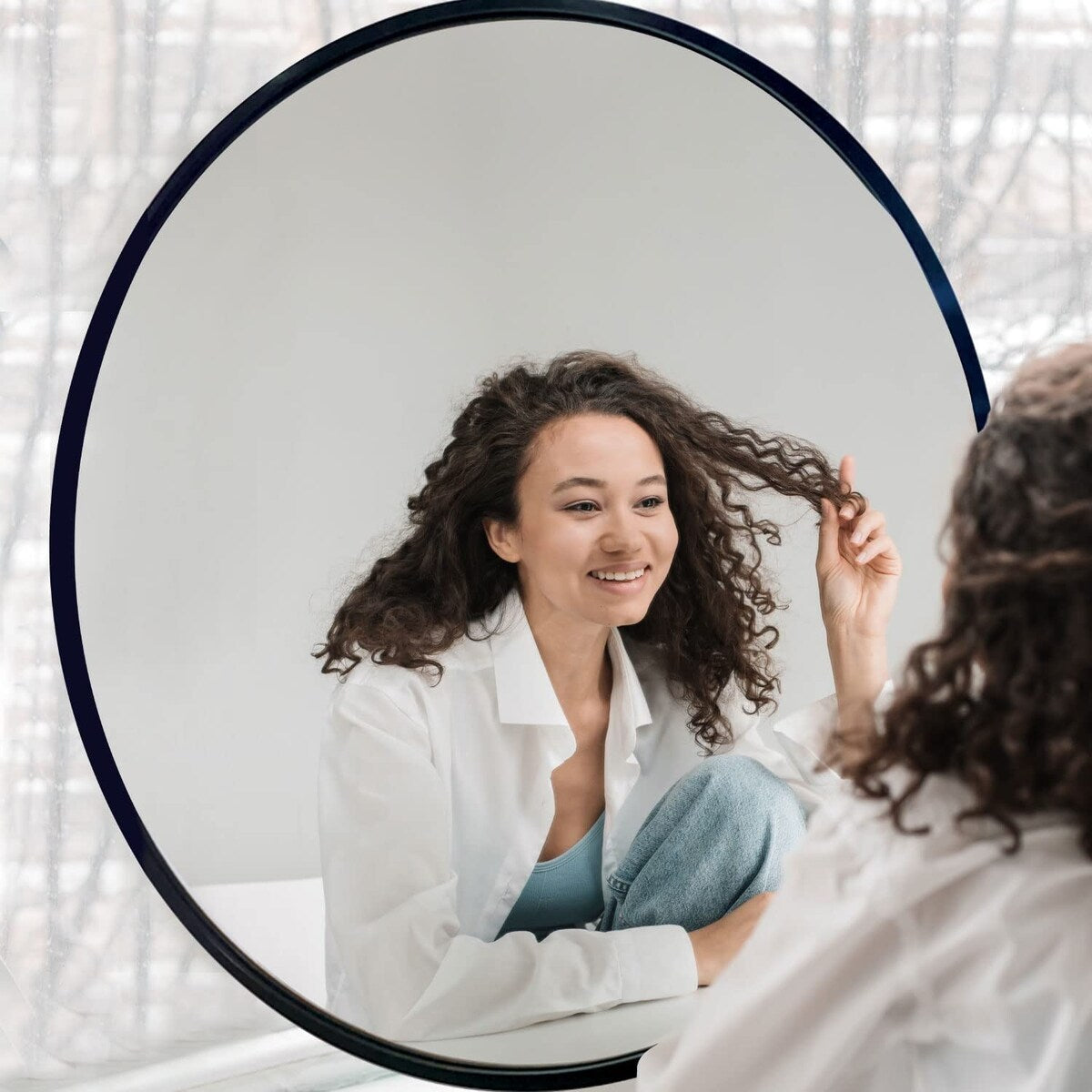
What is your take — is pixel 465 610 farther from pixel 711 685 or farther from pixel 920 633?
pixel 920 633

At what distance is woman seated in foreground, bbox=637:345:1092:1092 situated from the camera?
59 centimetres

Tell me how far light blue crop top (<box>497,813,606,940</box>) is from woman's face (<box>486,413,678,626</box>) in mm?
185

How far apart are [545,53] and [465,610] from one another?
0.43 meters

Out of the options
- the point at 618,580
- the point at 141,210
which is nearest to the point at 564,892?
the point at 618,580

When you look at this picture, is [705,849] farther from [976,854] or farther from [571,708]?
[976,854]

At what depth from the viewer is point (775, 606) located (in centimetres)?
101

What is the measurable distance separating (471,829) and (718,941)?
0.22 m

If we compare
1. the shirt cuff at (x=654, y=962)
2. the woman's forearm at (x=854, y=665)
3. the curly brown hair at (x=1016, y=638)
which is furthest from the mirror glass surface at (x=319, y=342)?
the curly brown hair at (x=1016, y=638)

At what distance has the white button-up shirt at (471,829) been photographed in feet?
3.08

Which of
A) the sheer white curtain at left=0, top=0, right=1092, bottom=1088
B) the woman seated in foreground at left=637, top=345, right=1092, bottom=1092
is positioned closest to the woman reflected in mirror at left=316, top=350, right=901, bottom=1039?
the sheer white curtain at left=0, top=0, right=1092, bottom=1088

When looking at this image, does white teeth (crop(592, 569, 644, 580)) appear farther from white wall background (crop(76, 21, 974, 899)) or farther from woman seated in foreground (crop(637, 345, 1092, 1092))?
woman seated in foreground (crop(637, 345, 1092, 1092))

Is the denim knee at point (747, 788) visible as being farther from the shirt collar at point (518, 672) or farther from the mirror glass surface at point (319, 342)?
the mirror glass surface at point (319, 342)

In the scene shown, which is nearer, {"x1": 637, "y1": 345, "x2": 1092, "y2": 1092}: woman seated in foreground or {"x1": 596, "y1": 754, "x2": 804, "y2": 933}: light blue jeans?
{"x1": 637, "y1": 345, "x2": 1092, "y2": 1092}: woman seated in foreground

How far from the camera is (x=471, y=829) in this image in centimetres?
95
